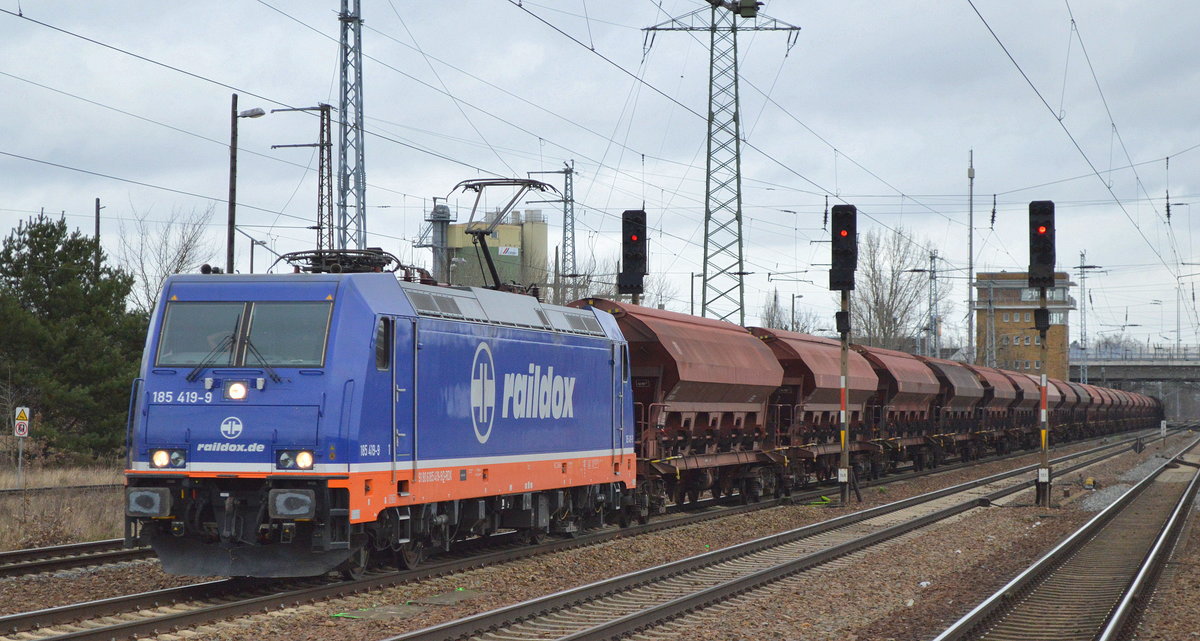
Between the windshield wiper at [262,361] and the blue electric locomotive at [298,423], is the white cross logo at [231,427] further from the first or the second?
the windshield wiper at [262,361]

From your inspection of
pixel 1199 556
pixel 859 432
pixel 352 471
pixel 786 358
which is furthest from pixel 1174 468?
pixel 352 471

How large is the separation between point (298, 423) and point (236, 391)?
79 cm

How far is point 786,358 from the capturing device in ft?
93.4

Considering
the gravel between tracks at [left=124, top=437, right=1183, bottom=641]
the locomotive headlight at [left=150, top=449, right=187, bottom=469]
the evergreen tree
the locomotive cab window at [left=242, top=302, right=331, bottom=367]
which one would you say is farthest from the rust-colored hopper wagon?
the evergreen tree

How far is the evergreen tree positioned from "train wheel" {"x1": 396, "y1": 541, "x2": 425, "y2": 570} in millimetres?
21914

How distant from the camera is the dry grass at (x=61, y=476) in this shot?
1153 inches

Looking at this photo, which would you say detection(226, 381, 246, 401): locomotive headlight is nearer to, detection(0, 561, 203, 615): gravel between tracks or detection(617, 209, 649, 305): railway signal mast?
detection(0, 561, 203, 615): gravel between tracks

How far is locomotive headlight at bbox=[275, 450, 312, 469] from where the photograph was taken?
12.3 metres

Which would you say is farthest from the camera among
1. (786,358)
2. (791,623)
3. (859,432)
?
(859,432)

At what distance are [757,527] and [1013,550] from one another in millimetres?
4515

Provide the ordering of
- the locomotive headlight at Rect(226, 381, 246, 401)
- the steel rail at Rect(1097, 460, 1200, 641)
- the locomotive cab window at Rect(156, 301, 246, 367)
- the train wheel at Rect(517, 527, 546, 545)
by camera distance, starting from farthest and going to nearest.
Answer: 1. the train wheel at Rect(517, 527, 546, 545)
2. the locomotive cab window at Rect(156, 301, 246, 367)
3. the locomotive headlight at Rect(226, 381, 246, 401)
4. the steel rail at Rect(1097, 460, 1200, 641)

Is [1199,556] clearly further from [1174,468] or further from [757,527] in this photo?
[1174,468]

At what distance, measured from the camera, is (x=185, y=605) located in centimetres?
1220

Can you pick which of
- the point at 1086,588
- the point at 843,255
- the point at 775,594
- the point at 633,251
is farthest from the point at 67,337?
the point at 1086,588
